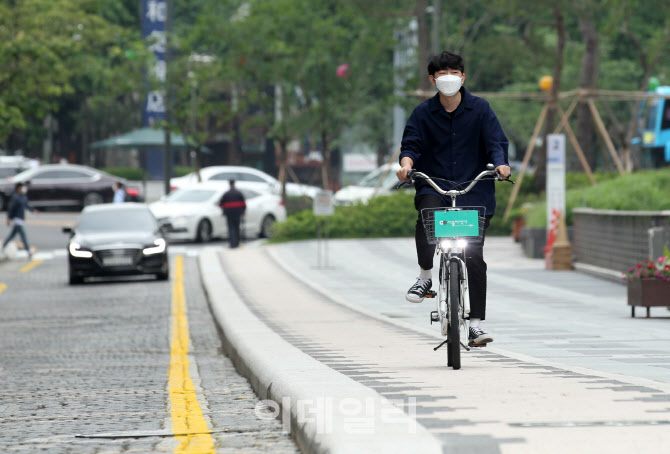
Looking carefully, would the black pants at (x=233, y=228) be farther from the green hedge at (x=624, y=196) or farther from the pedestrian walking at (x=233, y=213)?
the green hedge at (x=624, y=196)

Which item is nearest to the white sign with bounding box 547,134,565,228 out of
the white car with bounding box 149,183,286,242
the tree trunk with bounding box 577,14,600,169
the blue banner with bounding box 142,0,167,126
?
the tree trunk with bounding box 577,14,600,169

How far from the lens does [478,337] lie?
8320mm

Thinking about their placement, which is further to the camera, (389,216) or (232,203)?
(389,216)

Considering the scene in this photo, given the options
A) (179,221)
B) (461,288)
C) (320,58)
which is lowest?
(179,221)

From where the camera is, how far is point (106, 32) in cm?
5009

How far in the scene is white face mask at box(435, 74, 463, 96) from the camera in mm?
8016

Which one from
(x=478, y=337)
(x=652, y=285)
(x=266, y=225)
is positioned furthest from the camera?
(x=266, y=225)

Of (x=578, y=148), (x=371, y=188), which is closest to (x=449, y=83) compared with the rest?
(x=578, y=148)

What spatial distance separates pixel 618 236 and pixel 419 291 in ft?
41.7

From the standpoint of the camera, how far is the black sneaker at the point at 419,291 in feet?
27.3

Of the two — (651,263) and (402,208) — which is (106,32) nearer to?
(402,208)

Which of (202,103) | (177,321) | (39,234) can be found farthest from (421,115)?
(202,103)

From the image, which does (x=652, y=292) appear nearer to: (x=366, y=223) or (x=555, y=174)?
(x=555, y=174)

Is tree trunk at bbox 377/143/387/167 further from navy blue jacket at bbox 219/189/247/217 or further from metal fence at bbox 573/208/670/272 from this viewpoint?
metal fence at bbox 573/208/670/272
